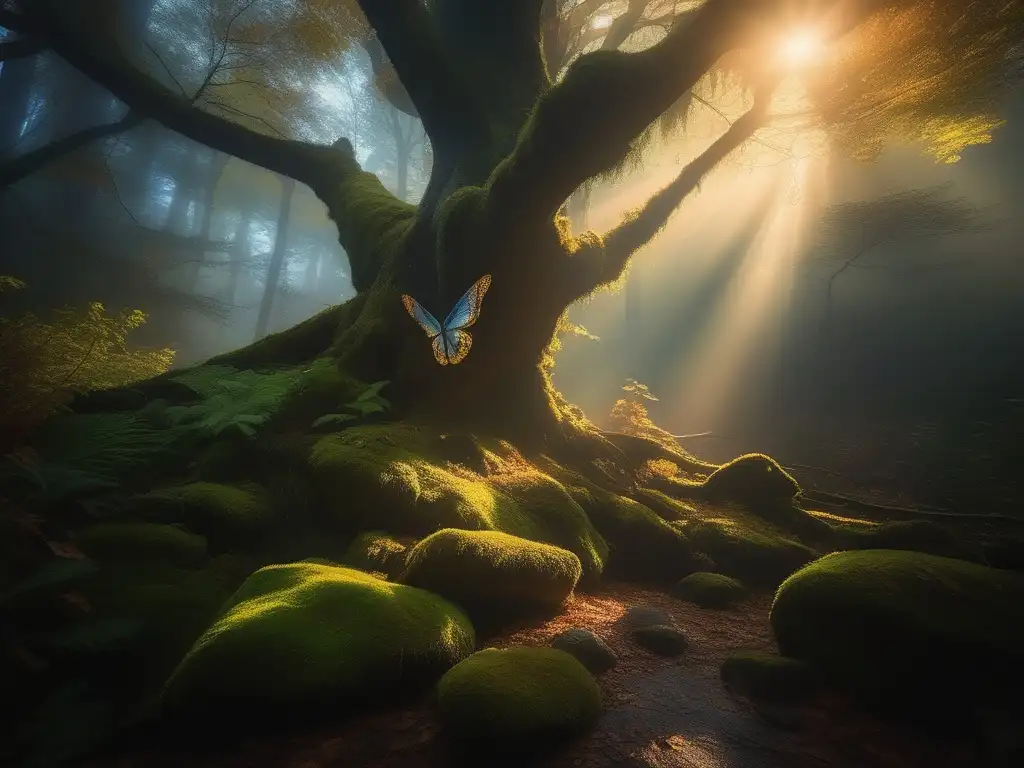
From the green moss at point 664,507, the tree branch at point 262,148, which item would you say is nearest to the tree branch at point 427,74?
the tree branch at point 262,148

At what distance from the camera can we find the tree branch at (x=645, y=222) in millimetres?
5700

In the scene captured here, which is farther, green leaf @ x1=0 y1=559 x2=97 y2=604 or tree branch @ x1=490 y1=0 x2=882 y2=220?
tree branch @ x1=490 y1=0 x2=882 y2=220

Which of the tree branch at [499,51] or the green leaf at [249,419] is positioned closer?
the green leaf at [249,419]

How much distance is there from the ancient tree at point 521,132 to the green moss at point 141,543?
270 cm

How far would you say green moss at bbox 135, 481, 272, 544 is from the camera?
111 inches

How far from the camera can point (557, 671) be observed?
81.4 inches

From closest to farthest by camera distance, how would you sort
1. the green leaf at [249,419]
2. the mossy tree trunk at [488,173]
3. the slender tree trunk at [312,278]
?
1. the mossy tree trunk at [488,173]
2. the green leaf at [249,419]
3. the slender tree trunk at [312,278]

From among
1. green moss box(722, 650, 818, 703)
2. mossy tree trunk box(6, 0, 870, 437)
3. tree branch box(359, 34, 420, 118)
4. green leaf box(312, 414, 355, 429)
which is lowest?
green moss box(722, 650, 818, 703)

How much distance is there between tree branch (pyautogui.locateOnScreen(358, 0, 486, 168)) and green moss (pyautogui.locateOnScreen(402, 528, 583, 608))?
524 cm

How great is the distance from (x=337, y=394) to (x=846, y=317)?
109 feet

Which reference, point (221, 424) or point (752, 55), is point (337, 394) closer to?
point (221, 424)

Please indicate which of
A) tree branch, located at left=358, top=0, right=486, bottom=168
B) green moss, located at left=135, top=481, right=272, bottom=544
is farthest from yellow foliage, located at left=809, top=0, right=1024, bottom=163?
green moss, located at left=135, top=481, right=272, bottom=544

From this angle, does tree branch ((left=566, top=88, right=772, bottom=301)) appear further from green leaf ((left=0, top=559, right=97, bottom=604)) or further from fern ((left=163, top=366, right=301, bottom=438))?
green leaf ((left=0, top=559, right=97, bottom=604))

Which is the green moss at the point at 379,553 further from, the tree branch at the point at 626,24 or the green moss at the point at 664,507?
the tree branch at the point at 626,24
